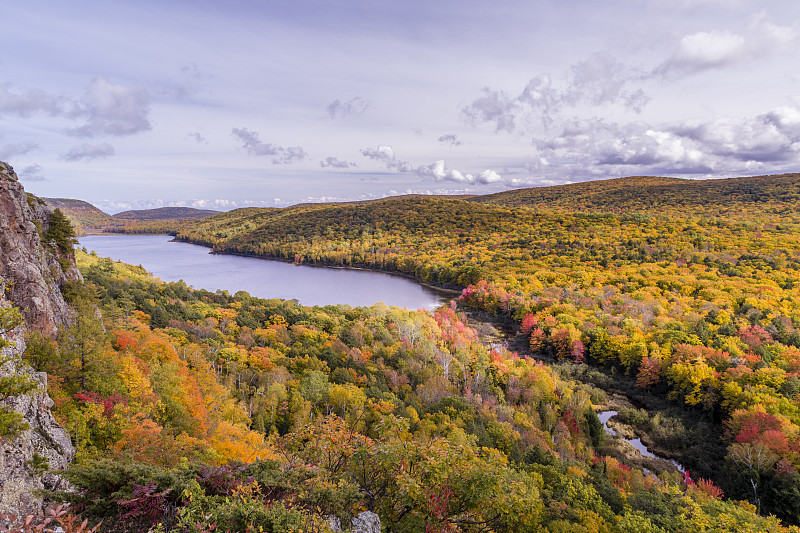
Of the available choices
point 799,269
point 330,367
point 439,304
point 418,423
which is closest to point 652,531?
point 418,423

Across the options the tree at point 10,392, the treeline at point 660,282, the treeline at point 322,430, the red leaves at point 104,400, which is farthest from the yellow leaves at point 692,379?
the tree at point 10,392

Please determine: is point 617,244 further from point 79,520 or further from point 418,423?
point 79,520

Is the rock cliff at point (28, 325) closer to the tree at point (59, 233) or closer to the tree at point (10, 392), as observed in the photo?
the tree at point (10, 392)

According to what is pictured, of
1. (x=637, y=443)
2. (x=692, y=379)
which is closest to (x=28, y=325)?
(x=637, y=443)

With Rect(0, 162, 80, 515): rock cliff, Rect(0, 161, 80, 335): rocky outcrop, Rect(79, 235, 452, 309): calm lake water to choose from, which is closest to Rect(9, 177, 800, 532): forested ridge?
Rect(0, 162, 80, 515): rock cliff

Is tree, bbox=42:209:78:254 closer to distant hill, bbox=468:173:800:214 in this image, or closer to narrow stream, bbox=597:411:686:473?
narrow stream, bbox=597:411:686:473

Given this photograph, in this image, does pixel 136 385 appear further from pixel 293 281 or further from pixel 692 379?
pixel 293 281
